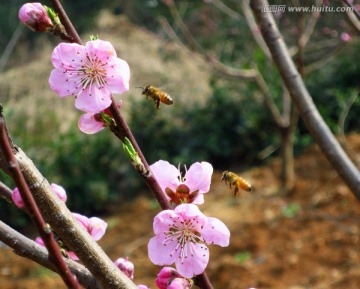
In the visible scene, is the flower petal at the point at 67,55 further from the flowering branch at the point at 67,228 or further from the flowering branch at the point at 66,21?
the flowering branch at the point at 67,228

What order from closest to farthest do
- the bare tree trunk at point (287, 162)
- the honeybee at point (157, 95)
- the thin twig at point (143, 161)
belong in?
the thin twig at point (143, 161), the honeybee at point (157, 95), the bare tree trunk at point (287, 162)

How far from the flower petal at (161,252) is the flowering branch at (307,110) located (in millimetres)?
716

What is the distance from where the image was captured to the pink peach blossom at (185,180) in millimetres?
854

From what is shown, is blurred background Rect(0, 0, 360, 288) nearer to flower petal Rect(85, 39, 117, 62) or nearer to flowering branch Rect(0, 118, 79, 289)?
flower petal Rect(85, 39, 117, 62)

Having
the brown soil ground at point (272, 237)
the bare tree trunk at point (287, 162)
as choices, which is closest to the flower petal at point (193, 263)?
the brown soil ground at point (272, 237)

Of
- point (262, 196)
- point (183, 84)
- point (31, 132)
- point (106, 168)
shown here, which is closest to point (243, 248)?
point (262, 196)

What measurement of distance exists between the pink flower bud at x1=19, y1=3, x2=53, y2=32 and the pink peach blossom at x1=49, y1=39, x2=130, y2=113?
4 cm

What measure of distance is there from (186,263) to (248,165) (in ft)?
18.5

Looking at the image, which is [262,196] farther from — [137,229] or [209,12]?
[209,12]

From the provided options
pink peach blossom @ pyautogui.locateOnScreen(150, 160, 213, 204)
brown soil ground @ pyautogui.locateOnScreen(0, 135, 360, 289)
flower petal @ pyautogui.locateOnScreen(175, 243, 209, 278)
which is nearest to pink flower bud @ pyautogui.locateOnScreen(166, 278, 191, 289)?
flower petal @ pyautogui.locateOnScreen(175, 243, 209, 278)

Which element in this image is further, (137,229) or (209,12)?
(209,12)

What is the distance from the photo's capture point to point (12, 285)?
4242 millimetres

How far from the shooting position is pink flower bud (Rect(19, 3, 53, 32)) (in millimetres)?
838

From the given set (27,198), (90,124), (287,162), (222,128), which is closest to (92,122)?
(90,124)
